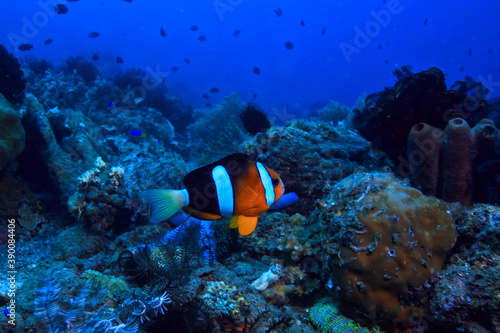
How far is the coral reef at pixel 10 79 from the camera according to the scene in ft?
18.4

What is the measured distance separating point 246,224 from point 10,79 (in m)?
6.81

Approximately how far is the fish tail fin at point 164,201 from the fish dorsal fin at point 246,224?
518 millimetres

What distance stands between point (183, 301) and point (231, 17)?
15070cm

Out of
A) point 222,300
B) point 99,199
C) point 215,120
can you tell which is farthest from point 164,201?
point 215,120

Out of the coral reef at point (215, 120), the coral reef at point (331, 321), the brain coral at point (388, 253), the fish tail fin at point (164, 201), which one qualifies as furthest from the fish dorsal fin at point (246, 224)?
the coral reef at point (215, 120)

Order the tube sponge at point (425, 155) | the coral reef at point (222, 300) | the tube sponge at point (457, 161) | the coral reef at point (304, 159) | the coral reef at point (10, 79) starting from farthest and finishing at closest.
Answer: the coral reef at point (10, 79)
the coral reef at point (304, 159)
the tube sponge at point (425, 155)
the tube sponge at point (457, 161)
the coral reef at point (222, 300)

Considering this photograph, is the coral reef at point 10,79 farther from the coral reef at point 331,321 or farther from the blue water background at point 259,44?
the blue water background at point 259,44

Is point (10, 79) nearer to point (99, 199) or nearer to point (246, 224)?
point (99, 199)

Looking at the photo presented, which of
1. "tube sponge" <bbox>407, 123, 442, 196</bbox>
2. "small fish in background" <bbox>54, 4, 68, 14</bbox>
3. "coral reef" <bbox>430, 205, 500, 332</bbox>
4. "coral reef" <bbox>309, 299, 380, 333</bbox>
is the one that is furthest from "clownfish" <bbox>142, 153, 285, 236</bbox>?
"small fish in background" <bbox>54, 4, 68, 14</bbox>

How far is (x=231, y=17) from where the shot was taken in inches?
5153

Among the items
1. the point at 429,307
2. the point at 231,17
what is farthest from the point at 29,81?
the point at 231,17

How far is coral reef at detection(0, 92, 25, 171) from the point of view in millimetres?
4207

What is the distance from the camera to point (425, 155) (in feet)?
11.2

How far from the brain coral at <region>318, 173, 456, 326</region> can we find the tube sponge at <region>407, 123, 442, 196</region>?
3.02 ft
